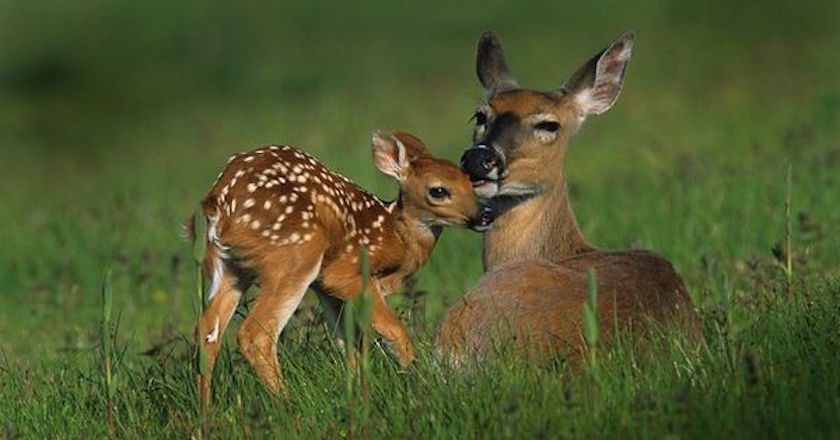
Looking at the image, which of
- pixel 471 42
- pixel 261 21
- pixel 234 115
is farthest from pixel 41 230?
pixel 261 21

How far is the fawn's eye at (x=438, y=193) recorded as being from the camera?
7746 mm

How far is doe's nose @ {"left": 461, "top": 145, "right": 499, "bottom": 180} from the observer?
812 centimetres

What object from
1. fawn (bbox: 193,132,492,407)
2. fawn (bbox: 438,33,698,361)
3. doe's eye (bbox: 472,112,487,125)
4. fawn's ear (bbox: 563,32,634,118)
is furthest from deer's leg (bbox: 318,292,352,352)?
fawn's ear (bbox: 563,32,634,118)

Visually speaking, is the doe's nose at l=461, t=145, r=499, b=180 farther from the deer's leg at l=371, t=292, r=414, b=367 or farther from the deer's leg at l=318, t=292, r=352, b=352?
the deer's leg at l=371, t=292, r=414, b=367

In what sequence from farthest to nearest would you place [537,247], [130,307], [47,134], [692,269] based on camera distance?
[47,134]
[130,307]
[692,269]
[537,247]

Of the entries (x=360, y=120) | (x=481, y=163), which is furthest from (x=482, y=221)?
(x=360, y=120)

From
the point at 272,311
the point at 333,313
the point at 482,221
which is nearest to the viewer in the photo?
the point at 272,311

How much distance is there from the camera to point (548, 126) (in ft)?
28.6

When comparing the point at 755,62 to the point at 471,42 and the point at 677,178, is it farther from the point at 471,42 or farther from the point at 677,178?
the point at 677,178

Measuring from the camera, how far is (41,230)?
13.5m

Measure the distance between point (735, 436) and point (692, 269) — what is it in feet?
16.0

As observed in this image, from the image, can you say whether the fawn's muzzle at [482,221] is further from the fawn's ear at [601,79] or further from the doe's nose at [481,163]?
the fawn's ear at [601,79]

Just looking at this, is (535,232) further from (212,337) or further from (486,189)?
(212,337)

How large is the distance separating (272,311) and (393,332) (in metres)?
0.48
